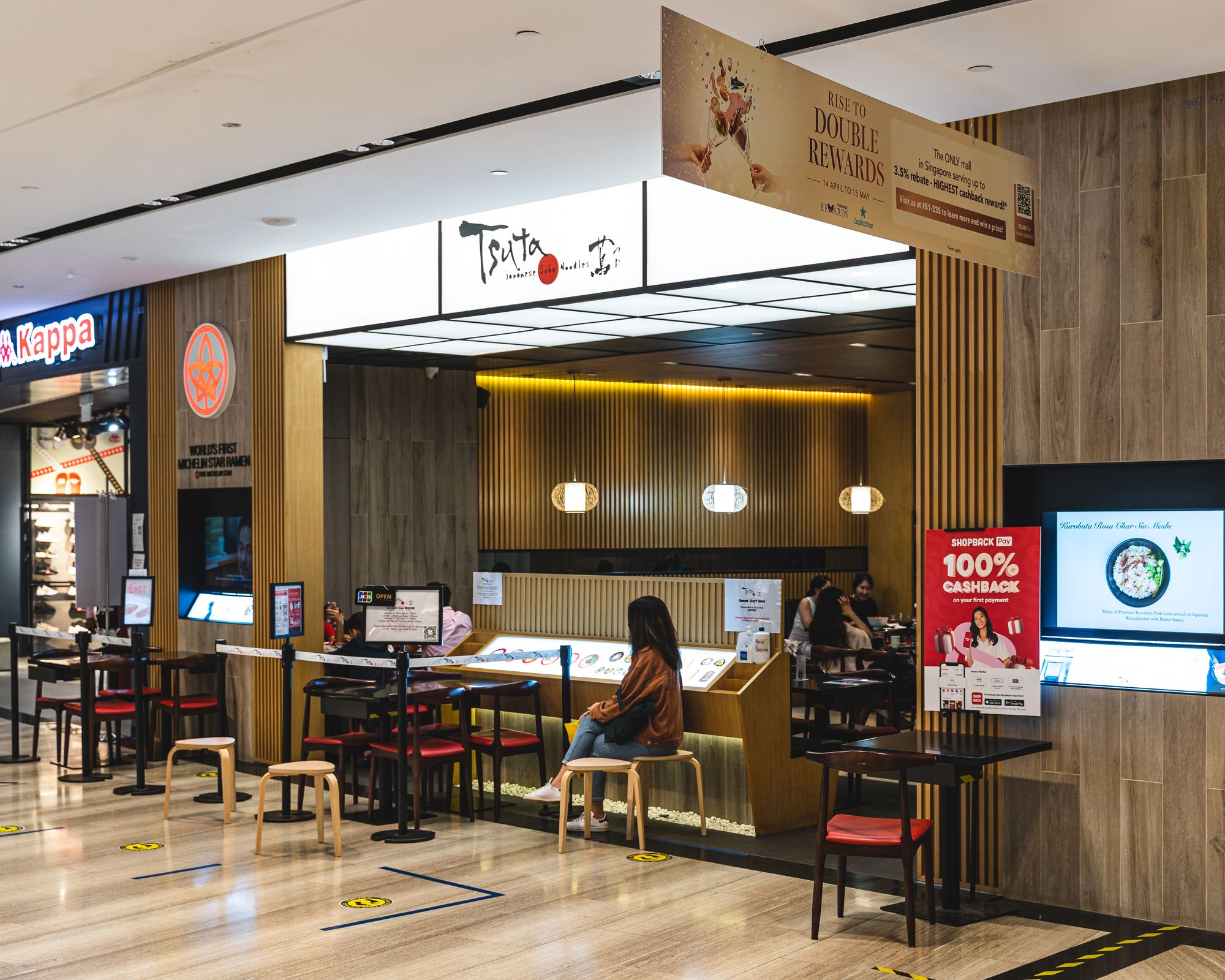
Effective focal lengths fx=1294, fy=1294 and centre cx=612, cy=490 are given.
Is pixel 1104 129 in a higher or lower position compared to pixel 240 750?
higher

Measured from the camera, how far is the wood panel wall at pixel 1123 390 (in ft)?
17.8

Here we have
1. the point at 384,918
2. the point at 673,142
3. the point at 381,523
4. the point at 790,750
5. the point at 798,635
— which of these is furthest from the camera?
the point at 381,523

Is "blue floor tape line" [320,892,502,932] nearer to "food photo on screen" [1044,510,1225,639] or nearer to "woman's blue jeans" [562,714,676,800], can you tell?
"woman's blue jeans" [562,714,676,800]

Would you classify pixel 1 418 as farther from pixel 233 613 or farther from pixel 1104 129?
pixel 1104 129

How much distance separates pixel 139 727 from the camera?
28.9 ft

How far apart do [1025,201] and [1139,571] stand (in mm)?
1745

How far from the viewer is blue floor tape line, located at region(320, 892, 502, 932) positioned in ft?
18.3

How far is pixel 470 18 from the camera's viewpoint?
15.9 feet

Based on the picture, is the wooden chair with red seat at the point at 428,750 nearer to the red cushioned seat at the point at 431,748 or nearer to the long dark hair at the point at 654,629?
the red cushioned seat at the point at 431,748

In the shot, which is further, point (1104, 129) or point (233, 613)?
point (233, 613)

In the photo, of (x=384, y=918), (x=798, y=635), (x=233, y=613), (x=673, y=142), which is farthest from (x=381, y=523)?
(x=673, y=142)

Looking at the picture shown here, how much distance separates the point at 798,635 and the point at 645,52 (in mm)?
6375

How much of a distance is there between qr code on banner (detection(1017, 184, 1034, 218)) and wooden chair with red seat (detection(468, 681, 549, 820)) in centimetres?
421

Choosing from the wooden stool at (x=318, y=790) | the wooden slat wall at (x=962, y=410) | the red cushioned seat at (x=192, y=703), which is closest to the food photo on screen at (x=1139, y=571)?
the wooden slat wall at (x=962, y=410)
